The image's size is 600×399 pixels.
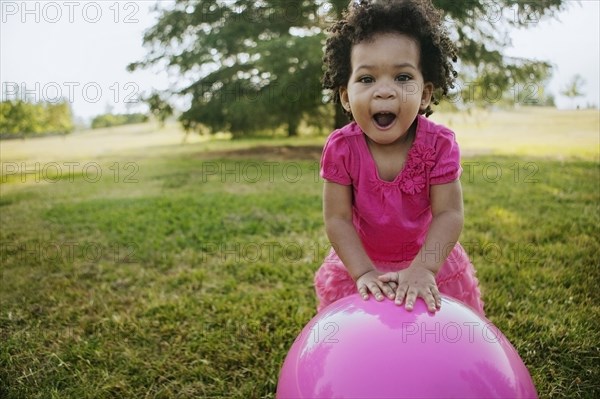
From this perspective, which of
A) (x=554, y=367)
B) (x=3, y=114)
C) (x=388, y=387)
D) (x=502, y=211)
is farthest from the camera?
(x=3, y=114)

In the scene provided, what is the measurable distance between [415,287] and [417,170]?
60 centimetres

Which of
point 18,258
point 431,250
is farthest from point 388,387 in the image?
point 18,258

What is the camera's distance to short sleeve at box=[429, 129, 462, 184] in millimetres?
2096

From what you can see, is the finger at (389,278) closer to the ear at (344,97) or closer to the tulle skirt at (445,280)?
the tulle skirt at (445,280)

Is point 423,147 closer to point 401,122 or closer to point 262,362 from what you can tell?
point 401,122

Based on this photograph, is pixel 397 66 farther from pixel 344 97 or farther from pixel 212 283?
pixel 212 283

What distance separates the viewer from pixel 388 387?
1402mm

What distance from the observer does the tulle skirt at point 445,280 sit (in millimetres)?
2305

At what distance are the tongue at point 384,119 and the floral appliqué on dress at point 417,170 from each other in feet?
0.74

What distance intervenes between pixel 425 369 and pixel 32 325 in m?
2.99

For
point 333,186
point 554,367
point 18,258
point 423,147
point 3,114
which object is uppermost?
point 3,114

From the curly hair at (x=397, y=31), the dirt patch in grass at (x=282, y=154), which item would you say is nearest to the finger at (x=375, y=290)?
the curly hair at (x=397, y=31)

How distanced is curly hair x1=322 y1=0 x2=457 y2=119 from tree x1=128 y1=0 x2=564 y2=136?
7.85 meters

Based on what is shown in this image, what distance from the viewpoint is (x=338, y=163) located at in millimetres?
2209
